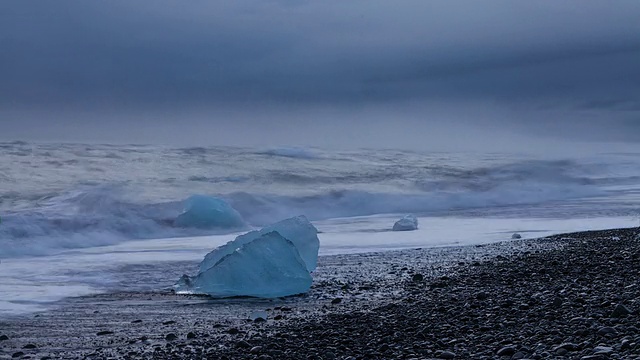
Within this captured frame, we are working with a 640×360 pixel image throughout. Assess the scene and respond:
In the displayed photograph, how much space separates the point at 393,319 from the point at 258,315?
1.51 m

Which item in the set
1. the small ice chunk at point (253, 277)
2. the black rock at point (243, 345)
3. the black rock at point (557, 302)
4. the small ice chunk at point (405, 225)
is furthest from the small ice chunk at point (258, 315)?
the small ice chunk at point (405, 225)

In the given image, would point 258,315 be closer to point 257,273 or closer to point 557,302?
point 257,273

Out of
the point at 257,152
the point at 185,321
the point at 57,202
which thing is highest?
the point at 257,152

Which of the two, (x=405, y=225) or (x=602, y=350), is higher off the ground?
(x=405, y=225)

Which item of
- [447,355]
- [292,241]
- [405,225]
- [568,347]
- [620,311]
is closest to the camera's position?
[568,347]

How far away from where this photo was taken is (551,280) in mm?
8805

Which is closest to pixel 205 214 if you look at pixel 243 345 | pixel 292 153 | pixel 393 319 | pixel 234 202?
pixel 234 202

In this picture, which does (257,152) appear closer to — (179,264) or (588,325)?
(179,264)

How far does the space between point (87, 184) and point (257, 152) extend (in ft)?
60.9

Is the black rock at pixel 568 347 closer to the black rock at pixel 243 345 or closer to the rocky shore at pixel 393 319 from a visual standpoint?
the rocky shore at pixel 393 319

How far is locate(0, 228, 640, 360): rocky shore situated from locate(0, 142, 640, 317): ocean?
5.04ft

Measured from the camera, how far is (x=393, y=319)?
7.26 m

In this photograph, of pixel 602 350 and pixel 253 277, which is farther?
pixel 253 277

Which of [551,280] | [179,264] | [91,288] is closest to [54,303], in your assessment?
[91,288]
